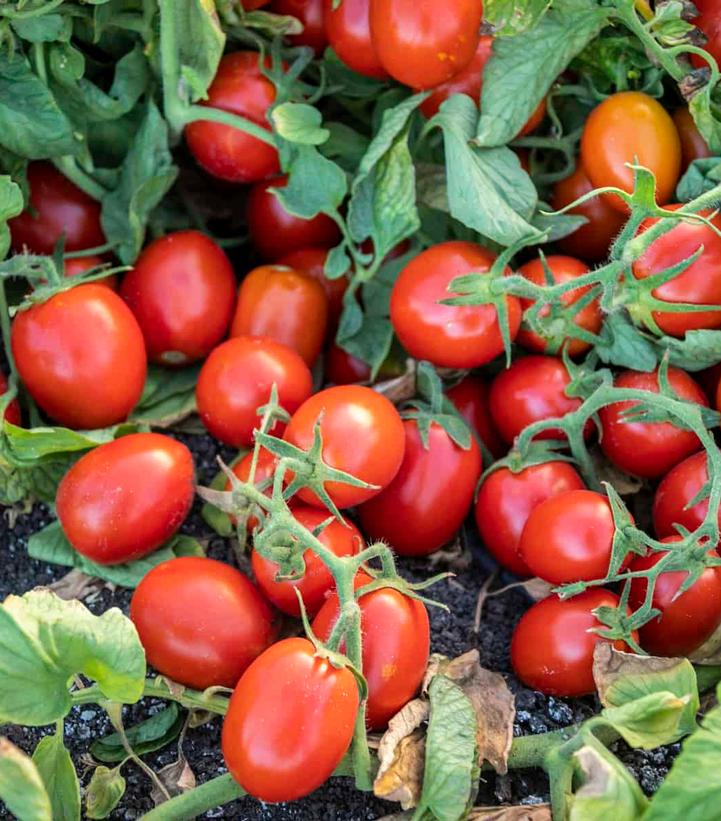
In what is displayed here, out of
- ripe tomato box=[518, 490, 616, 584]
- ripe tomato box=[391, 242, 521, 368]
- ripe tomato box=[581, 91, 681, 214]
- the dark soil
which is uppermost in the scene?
ripe tomato box=[581, 91, 681, 214]

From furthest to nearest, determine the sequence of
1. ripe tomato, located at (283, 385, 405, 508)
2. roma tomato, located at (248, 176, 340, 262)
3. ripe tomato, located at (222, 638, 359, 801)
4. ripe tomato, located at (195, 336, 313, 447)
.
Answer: roma tomato, located at (248, 176, 340, 262)
ripe tomato, located at (195, 336, 313, 447)
ripe tomato, located at (283, 385, 405, 508)
ripe tomato, located at (222, 638, 359, 801)

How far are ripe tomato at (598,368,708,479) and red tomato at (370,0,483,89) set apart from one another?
429mm

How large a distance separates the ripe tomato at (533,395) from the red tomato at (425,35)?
36cm

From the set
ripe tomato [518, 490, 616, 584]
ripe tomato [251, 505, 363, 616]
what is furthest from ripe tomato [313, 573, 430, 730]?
ripe tomato [518, 490, 616, 584]

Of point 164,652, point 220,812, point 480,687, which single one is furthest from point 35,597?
point 480,687

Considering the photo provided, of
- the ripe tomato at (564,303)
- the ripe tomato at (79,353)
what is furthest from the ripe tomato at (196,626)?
the ripe tomato at (564,303)

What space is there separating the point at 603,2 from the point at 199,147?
54cm

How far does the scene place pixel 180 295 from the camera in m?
1.43

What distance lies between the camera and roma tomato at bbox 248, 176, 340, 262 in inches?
61.2

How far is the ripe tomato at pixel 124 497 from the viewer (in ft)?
4.05

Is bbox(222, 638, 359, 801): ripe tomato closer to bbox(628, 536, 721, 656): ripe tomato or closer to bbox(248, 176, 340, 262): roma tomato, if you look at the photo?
bbox(628, 536, 721, 656): ripe tomato

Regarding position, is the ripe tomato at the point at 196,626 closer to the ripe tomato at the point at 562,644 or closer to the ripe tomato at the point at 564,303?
the ripe tomato at the point at 562,644

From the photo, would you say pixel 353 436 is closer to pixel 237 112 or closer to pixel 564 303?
pixel 564 303

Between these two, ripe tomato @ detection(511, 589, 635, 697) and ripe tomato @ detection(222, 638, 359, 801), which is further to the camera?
ripe tomato @ detection(511, 589, 635, 697)
